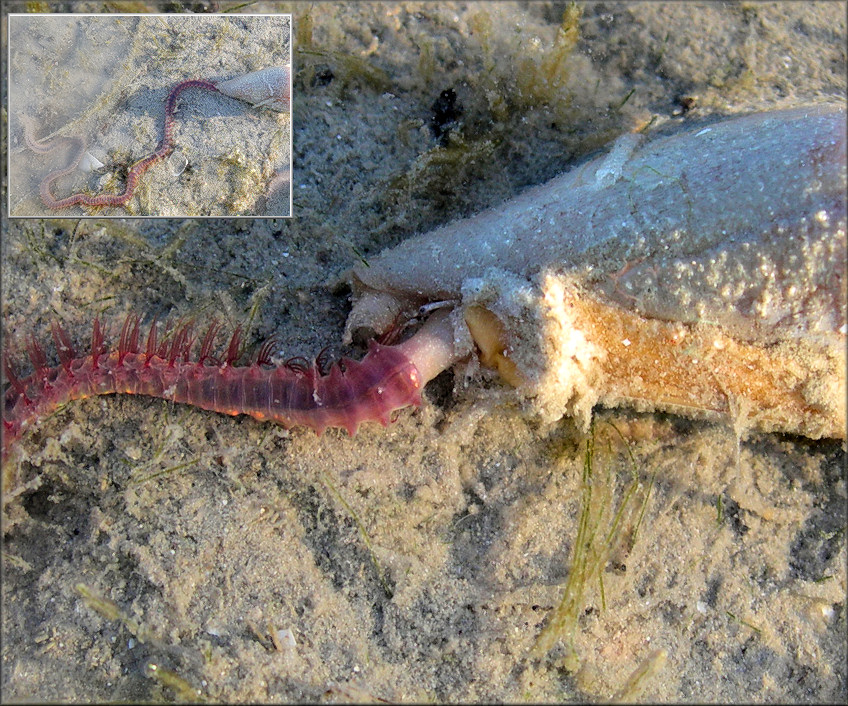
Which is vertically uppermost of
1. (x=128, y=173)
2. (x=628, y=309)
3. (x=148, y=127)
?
(x=148, y=127)

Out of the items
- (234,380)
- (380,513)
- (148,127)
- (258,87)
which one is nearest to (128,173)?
(148,127)

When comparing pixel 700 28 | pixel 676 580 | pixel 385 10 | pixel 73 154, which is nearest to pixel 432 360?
pixel 676 580

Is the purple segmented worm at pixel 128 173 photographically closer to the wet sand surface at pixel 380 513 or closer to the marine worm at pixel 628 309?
the wet sand surface at pixel 380 513

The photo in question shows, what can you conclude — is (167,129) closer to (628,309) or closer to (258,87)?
(258,87)

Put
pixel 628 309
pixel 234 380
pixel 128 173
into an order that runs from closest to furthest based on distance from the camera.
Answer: pixel 628 309 < pixel 234 380 < pixel 128 173

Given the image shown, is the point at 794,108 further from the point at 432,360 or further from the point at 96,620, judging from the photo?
the point at 96,620

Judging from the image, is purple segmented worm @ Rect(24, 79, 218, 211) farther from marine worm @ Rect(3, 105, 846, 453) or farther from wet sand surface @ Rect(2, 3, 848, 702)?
marine worm @ Rect(3, 105, 846, 453)
